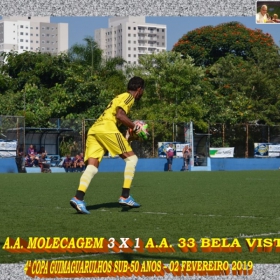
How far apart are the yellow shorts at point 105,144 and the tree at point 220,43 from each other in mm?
40163

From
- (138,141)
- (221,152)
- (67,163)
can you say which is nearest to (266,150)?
(221,152)

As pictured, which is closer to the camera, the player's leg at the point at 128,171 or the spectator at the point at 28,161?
the player's leg at the point at 128,171

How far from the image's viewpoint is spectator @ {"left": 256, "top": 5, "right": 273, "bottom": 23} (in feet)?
16.2

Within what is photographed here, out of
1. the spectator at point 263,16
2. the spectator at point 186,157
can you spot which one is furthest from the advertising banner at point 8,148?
the spectator at point 263,16

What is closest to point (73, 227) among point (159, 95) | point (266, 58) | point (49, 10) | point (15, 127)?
point (49, 10)

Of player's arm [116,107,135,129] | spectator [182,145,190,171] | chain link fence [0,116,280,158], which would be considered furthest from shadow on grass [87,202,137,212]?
spectator [182,145,190,171]

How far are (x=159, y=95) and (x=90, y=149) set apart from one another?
37761mm

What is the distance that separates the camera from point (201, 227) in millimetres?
7348

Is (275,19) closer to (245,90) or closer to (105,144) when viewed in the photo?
(105,144)

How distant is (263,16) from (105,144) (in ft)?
14.0

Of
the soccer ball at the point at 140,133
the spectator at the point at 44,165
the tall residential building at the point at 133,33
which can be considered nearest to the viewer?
the tall residential building at the point at 133,33

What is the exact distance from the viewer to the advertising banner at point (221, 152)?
1608 inches

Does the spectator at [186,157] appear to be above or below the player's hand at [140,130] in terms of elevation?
below

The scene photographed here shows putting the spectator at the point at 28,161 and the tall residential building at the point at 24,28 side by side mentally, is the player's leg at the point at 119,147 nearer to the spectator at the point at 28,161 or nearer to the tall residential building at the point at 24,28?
the tall residential building at the point at 24,28
